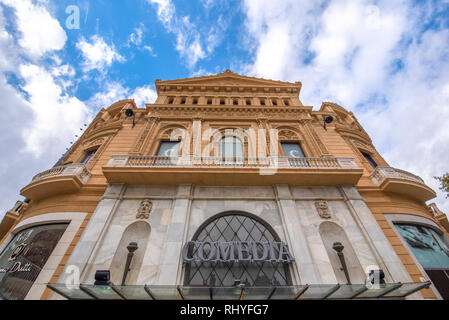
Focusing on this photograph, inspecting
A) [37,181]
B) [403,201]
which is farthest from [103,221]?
[403,201]

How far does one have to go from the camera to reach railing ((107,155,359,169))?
985 centimetres

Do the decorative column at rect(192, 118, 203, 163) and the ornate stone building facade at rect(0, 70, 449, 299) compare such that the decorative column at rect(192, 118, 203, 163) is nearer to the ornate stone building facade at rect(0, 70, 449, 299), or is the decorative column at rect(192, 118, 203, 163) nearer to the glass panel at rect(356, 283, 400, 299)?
the ornate stone building facade at rect(0, 70, 449, 299)

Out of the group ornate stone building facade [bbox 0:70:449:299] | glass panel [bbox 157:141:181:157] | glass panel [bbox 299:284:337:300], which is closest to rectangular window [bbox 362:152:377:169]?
ornate stone building facade [bbox 0:70:449:299]

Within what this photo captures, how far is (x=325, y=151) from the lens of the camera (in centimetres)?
1218

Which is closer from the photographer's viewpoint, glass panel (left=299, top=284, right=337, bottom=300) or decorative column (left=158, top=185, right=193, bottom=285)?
glass panel (left=299, top=284, right=337, bottom=300)

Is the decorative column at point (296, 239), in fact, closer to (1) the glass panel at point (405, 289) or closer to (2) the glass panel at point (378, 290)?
(2) the glass panel at point (378, 290)

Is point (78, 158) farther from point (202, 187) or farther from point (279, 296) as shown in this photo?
point (279, 296)

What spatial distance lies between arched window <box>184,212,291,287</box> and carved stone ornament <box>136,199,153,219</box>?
8.80 ft

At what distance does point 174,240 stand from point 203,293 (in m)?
2.96

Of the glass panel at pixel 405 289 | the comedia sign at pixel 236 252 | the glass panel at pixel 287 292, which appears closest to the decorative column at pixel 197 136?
the comedia sign at pixel 236 252

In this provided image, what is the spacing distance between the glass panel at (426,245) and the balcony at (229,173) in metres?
3.29

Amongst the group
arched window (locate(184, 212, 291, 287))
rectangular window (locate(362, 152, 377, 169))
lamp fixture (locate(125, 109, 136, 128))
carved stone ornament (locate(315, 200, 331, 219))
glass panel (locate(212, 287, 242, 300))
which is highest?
lamp fixture (locate(125, 109, 136, 128))

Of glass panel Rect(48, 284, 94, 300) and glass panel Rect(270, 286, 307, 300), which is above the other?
glass panel Rect(48, 284, 94, 300)

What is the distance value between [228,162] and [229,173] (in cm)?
105
